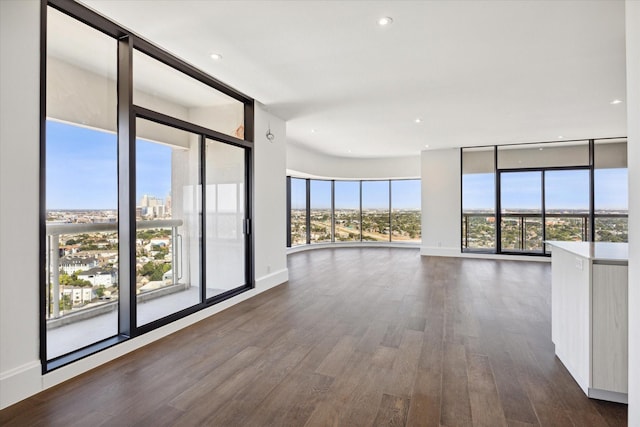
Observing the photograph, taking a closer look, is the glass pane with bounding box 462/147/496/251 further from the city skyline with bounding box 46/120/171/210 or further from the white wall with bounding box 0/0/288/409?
the white wall with bounding box 0/0/288/409

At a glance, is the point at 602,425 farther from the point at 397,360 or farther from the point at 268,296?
the point at 268,296

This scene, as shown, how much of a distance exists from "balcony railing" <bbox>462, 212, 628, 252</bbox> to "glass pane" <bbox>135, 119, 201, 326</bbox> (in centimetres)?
694

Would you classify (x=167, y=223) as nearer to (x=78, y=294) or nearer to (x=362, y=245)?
(x=78, y=294)

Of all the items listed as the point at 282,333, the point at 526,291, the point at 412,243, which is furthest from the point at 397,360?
the point at 412,243

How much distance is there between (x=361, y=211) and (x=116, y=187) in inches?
331

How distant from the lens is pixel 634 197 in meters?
1.55

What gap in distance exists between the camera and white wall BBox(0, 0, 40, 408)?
6.73 feet

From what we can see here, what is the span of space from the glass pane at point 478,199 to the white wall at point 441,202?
0.21 metres

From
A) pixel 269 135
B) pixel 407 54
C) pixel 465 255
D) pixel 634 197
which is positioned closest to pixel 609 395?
pixel 634 197

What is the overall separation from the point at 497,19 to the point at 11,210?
3.84 metres

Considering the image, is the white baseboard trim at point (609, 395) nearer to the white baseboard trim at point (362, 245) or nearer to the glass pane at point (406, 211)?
the white baseboard trim at point (362, 245)

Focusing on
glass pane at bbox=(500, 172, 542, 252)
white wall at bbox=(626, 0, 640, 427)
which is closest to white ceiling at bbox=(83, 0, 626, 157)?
white wall at bbox=(626, 0, 640, 427)

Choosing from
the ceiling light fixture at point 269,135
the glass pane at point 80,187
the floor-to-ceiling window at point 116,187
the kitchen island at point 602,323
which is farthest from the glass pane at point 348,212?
the kitchen island at point 602,323

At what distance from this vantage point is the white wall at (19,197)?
2053mm
